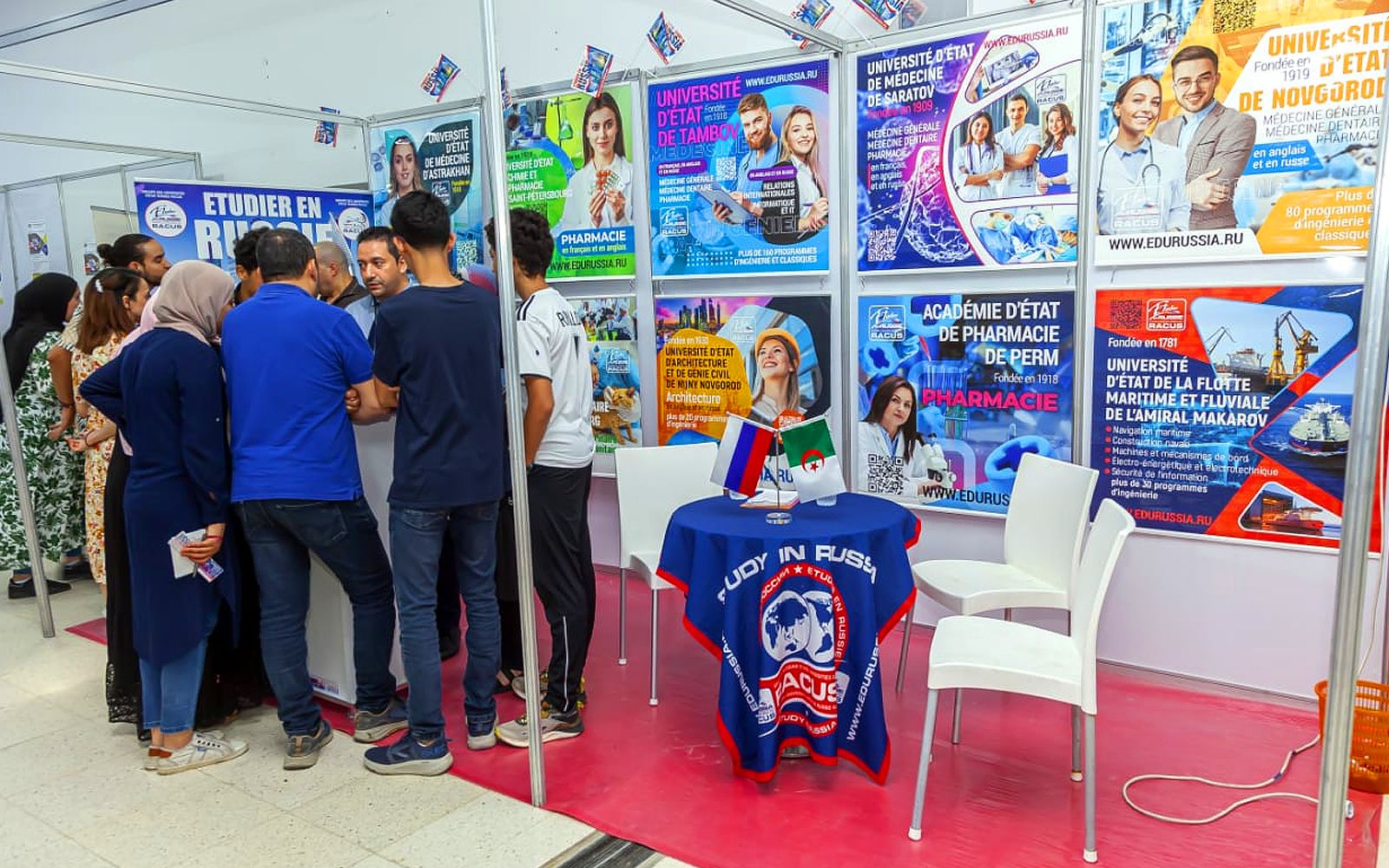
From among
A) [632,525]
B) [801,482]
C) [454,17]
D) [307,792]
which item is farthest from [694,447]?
[454,17]

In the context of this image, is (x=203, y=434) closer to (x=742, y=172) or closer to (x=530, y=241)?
(x=530, y=241)

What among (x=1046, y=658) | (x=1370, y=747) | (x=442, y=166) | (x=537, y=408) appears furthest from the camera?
(x=442, y=166)

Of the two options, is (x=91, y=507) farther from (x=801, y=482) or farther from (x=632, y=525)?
(x=801, y=482)

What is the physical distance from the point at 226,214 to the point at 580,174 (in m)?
1.94

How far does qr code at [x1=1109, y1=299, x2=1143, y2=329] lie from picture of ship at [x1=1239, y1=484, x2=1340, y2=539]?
0.70 metres

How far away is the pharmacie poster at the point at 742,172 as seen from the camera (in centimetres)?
398

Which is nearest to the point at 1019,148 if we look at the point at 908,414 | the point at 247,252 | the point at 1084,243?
the point at 1084,243

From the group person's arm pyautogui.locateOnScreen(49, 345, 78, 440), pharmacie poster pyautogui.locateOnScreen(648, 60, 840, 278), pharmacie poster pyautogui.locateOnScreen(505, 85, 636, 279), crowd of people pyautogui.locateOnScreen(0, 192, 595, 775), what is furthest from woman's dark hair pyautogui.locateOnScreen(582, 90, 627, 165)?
person's arm pyautogui.locateOnScreen(49, 345, 78, 440)

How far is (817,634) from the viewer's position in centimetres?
270

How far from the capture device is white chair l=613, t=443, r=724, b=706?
368cm

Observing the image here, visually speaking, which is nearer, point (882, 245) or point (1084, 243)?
point (1084, 243)

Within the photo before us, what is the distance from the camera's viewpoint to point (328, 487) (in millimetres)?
2854

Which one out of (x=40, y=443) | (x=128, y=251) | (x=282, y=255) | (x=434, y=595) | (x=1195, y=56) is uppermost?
(x=1195, y=56)

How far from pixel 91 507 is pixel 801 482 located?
3.24 metres
